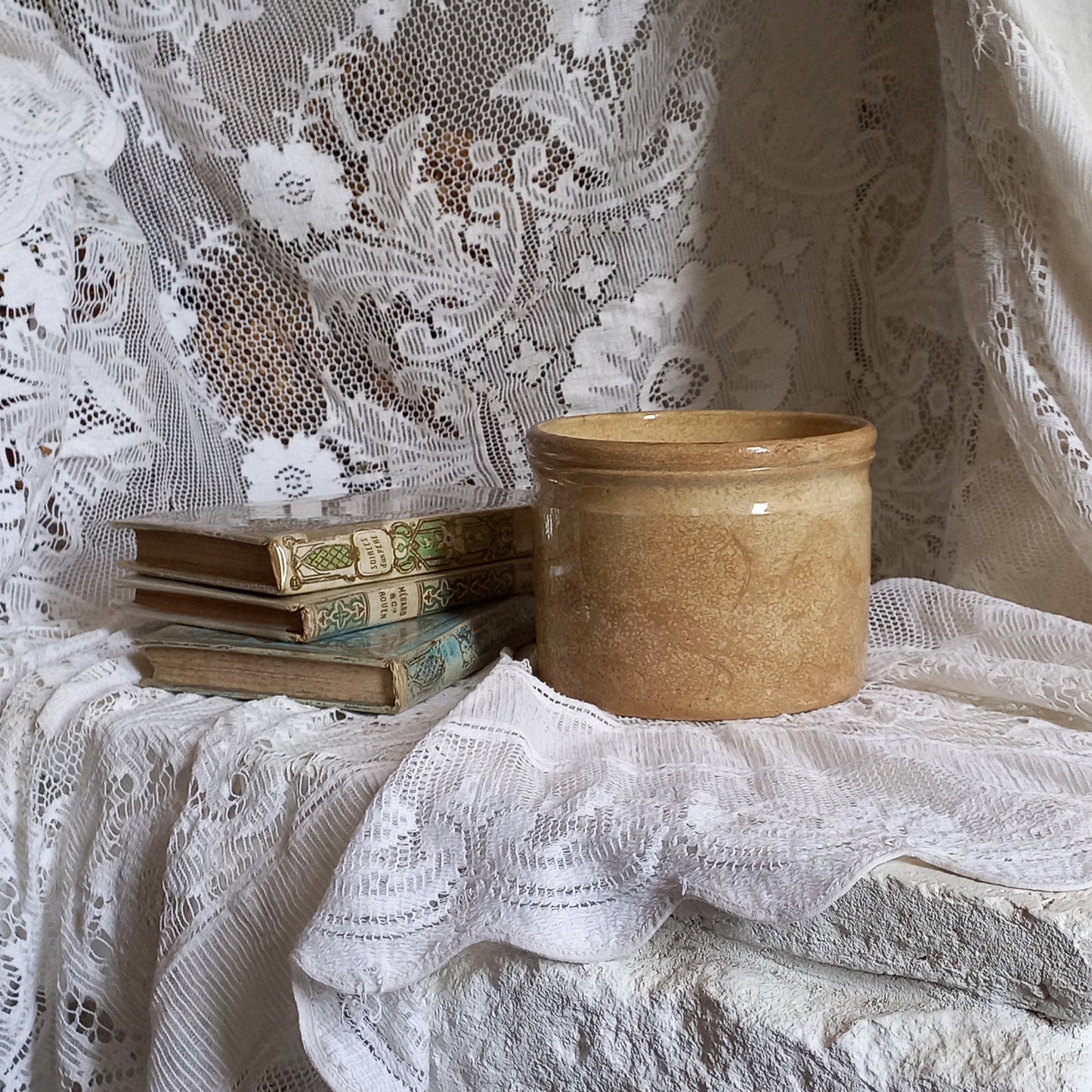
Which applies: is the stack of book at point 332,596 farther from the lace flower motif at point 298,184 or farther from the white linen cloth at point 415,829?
the lace flower motif at point 298,184

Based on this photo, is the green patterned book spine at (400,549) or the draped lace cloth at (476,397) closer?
the draped lace cloth at (476,397)

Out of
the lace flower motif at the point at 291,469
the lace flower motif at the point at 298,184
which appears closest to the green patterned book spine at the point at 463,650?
the lace flower motif at the point at 291,469

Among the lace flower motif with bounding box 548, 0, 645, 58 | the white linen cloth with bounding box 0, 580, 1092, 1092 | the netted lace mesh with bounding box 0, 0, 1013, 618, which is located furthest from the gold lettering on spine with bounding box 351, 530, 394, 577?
the lace flower motif with bounding box 548, 0, 645, 58

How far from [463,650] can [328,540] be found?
13 centimetres

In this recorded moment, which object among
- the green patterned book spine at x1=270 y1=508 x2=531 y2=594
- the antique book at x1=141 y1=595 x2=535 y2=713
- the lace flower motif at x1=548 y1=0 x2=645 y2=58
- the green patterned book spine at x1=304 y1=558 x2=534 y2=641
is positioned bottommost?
the antique book at x1=141 y1=595 x2=535 y2=713

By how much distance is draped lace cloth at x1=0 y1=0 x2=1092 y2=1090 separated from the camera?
59cm

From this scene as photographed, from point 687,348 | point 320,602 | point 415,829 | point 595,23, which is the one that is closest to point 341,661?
point 320,602

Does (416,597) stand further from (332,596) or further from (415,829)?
(415,829)

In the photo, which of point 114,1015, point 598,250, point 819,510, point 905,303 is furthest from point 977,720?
point 114,1015

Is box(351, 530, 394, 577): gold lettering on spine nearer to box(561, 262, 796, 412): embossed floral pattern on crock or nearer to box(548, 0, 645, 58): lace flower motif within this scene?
box(561, 262, 796, 412): embossed floral pattern on crock

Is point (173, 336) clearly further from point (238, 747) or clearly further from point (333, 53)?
point (238, 747)

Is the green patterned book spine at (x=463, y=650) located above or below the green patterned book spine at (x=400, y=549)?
below

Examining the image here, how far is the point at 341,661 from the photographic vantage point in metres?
0.77

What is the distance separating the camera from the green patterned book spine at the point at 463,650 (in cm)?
77
